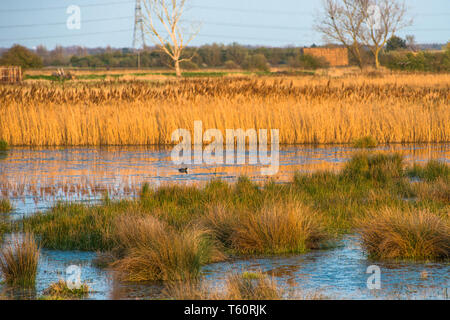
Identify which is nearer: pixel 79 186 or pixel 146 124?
pixel 79 186

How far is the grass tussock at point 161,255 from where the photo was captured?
6750mm

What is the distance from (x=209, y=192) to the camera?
10.6m

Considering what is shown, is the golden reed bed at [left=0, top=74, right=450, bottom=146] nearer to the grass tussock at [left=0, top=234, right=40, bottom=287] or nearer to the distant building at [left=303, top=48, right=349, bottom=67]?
the grass tussock at [left=0, top=234, right=40, bottom=287]

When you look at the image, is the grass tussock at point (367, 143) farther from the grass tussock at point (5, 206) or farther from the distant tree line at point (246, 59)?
the distant tree line at point (246, 59)

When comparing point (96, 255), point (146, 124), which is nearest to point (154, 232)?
point (96, 255)

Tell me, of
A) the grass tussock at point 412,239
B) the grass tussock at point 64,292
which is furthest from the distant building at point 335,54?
the grass tussock at point 64,292

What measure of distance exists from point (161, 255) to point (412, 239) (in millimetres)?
2884

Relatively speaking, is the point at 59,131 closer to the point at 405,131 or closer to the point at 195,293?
the point at 405,131

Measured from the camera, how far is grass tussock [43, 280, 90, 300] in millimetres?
6172

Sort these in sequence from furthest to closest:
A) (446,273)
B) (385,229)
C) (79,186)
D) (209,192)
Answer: (79,186), (209,192), (385,229), (446,273)

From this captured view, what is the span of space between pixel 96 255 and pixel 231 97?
14.7 meters

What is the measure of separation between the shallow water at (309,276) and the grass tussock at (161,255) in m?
0.15

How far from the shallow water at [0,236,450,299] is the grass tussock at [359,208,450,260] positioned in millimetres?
245

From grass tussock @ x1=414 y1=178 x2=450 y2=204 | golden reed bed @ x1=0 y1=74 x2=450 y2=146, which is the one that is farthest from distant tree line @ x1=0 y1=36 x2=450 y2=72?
grass tussock @ x1=414 y1=178 x2=450 y2=204
